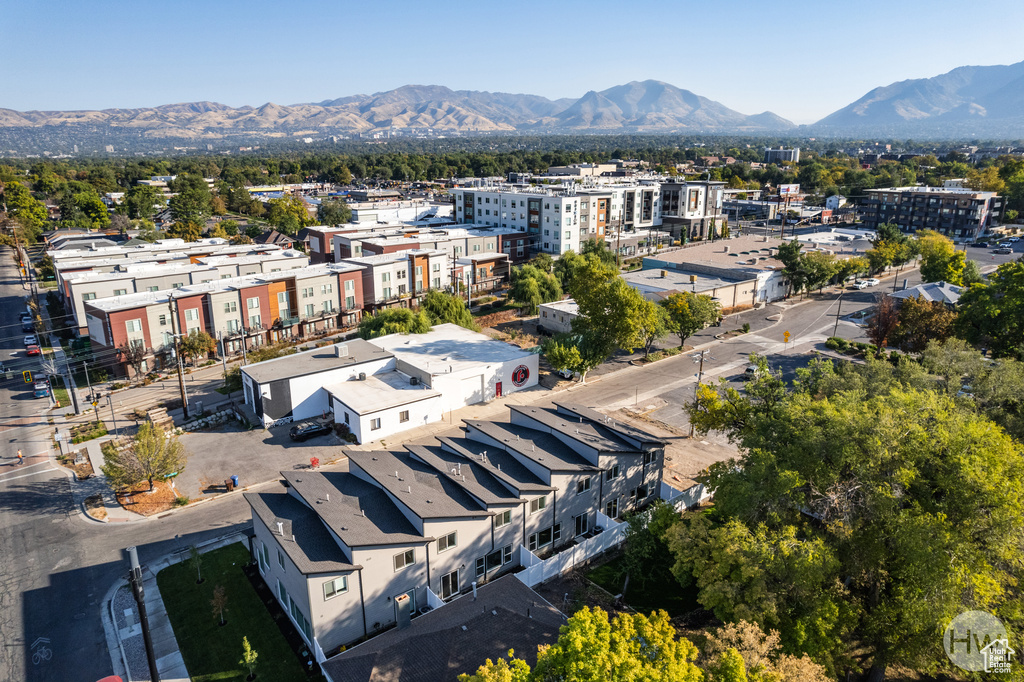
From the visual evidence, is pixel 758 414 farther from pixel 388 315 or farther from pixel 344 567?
pixel 388 315

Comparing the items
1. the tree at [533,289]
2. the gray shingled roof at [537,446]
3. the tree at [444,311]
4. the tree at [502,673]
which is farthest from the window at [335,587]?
the tree at [533,289]

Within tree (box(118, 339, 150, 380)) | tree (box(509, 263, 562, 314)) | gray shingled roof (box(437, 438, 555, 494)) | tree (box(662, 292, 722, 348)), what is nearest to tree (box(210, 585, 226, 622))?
gray shingled roof (box(437, 438, 555, 494))

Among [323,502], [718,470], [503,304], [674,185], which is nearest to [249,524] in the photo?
[323,502]

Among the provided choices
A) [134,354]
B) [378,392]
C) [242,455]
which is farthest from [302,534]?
[134,354]

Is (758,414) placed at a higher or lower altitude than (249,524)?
higher

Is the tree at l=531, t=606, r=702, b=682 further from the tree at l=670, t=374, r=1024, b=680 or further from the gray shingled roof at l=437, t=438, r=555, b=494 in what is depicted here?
the gray shingled roof at l=437, t=438, r=555, b=494
